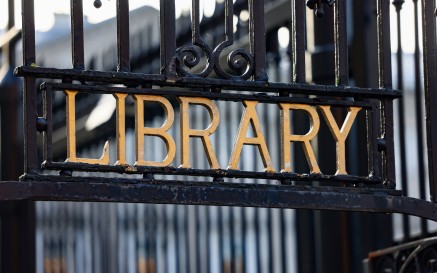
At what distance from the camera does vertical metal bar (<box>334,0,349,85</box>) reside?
5625mm

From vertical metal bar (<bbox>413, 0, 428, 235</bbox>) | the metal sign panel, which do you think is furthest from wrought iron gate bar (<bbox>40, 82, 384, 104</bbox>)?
vertical metal bar (<bbox>413, 0, 428, 235</bbox>)

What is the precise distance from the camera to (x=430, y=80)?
5840 millimetres

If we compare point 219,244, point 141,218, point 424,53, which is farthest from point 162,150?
point 424,53

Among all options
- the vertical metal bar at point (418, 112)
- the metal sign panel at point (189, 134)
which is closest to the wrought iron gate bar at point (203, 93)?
the metal sign panel at point (189, 134)

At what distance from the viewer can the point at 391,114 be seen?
18.6 ft

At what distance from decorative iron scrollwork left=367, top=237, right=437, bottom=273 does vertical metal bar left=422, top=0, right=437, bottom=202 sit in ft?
1.37

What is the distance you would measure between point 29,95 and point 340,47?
3.79 ft

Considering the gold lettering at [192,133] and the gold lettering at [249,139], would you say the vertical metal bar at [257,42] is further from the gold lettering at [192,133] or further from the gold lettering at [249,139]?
the gold lettering at [192,133]

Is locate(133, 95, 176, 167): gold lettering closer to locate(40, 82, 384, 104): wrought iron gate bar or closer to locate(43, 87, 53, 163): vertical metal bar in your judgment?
locate(40, 82, 384, 104): wrought iron gate bar

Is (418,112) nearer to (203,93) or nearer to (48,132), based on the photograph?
(203,93)

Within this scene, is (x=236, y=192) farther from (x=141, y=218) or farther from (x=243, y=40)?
(x=141, y=218)

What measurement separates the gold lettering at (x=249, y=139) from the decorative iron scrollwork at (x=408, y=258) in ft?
3.41

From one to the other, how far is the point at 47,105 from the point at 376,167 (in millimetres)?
1216

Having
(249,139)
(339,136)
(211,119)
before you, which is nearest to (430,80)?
(339,136)
